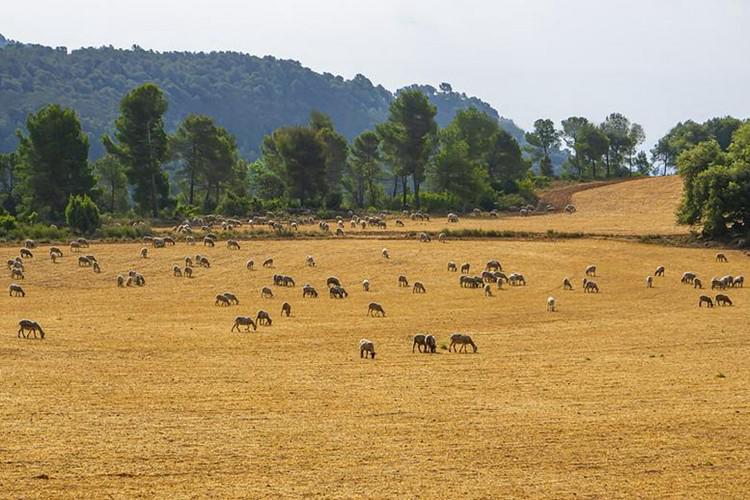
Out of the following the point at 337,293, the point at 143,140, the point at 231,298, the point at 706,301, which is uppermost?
the point at 143,140

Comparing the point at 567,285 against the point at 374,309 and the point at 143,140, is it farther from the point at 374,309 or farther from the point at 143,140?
the point at 143,140

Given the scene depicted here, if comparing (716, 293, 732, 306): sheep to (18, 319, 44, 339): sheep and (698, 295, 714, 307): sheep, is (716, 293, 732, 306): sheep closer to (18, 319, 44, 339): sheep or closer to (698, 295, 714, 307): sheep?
(698, 295, 714, 307): sheep

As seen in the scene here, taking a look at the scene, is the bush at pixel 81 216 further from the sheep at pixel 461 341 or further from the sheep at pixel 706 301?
the sheep at pixel 461 341

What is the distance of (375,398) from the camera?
1038 inches

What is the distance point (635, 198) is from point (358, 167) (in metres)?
40.0

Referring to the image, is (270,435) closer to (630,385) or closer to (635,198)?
(630,385)

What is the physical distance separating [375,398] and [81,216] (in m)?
63.4

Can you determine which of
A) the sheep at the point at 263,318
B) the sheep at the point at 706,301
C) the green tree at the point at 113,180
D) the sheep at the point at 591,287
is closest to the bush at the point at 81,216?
the green tree at the point at 113,180

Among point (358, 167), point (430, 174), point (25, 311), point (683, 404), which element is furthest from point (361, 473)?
point (358, 167)

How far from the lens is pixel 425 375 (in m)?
30.0

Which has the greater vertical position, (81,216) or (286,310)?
(81,216)

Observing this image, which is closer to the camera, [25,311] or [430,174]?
[25,311]

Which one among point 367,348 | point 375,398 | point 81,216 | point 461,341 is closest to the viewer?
point 375,398

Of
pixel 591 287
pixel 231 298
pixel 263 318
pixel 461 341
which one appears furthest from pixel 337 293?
pixel 461 341
